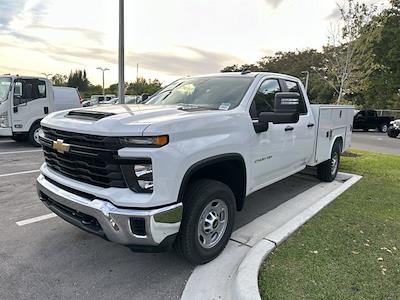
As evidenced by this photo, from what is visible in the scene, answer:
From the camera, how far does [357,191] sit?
5.96m

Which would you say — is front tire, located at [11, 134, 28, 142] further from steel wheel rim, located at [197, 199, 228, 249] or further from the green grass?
the green grass

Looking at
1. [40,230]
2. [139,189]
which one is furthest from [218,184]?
[40,230]

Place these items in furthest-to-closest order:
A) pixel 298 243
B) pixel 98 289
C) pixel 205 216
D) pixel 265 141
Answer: pixel 265 141 → pixel 298 243 → pixel 205 216 → pixel 98 289

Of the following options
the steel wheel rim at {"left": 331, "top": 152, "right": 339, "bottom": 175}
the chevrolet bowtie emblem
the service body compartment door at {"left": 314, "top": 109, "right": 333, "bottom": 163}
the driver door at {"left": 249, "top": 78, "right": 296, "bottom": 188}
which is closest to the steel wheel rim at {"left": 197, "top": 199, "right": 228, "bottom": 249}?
the driver door at {"left": 249, "top": 78, "right": 296, "bottom": 188}

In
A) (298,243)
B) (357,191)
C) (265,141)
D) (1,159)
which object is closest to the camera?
(298,243)

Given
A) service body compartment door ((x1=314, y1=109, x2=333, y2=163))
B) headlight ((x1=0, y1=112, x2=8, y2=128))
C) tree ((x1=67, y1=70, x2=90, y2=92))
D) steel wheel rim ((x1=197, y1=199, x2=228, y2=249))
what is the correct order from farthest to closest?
tree ((x1=67, y1=70, x2=90, y2=92)) < headlight ((x1=0, y1=112, x2=8, y2=128)) < service body compartment door ((x1=314, y1=109, x2=333, y2=163)) < steel wheel rim ((x1=197, y1=199, x2=228, y2=249))

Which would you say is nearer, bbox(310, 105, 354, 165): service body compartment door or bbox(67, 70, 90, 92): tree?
bbox(310, 105, 354, 165): service body compartment door

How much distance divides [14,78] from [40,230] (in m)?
7.51

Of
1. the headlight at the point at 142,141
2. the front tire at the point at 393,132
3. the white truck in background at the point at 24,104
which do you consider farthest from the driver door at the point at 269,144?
the front tire at the point at 393,132

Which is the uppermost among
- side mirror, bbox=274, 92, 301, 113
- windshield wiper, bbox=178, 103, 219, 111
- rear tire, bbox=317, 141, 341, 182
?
side mirror, bbox=274, 92, 301, 113

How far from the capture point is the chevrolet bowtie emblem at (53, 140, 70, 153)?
3.09 meters

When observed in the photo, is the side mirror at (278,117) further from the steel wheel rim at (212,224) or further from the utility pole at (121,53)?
the utility pole at (121,53)

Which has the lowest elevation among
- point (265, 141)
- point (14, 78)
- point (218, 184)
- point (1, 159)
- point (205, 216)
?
point (1, 159)

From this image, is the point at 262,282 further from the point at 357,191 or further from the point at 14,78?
the point at 14,78
